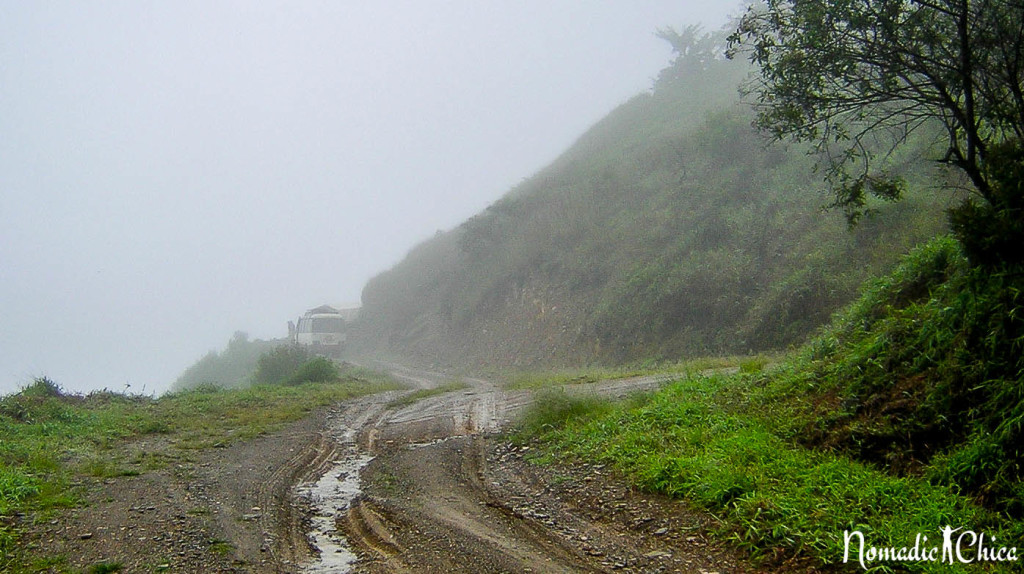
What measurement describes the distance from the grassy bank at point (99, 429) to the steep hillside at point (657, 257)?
10.4m

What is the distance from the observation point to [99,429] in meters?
11.9

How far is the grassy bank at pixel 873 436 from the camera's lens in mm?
5000

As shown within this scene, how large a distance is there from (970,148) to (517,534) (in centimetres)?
666

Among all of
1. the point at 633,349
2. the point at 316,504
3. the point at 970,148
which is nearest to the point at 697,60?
the point at 633,349

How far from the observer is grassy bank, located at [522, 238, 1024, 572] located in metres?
5.00

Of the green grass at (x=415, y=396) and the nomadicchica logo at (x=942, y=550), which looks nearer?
the nomadicchica logo at (x=942, y=550)

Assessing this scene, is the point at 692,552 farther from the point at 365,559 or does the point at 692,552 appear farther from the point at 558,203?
the point at 558,203

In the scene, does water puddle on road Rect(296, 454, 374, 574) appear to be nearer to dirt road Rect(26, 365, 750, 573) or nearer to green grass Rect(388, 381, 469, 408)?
dirt road Rect(26, 365, 750, 573)

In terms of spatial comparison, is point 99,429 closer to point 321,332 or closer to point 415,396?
point 415,396

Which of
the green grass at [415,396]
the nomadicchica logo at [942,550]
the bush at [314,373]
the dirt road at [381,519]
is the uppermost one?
the bush at [314,373]

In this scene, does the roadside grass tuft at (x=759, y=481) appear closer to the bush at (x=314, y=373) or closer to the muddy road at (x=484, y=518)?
the muddy road at (x=484, y=518)

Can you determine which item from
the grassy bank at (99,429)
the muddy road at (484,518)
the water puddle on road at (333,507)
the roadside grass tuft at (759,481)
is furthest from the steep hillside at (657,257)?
the grassy bank at (99,429)

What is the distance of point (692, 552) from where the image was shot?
5.30m

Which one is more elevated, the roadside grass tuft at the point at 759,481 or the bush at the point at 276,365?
the bush at the point at 276,365
